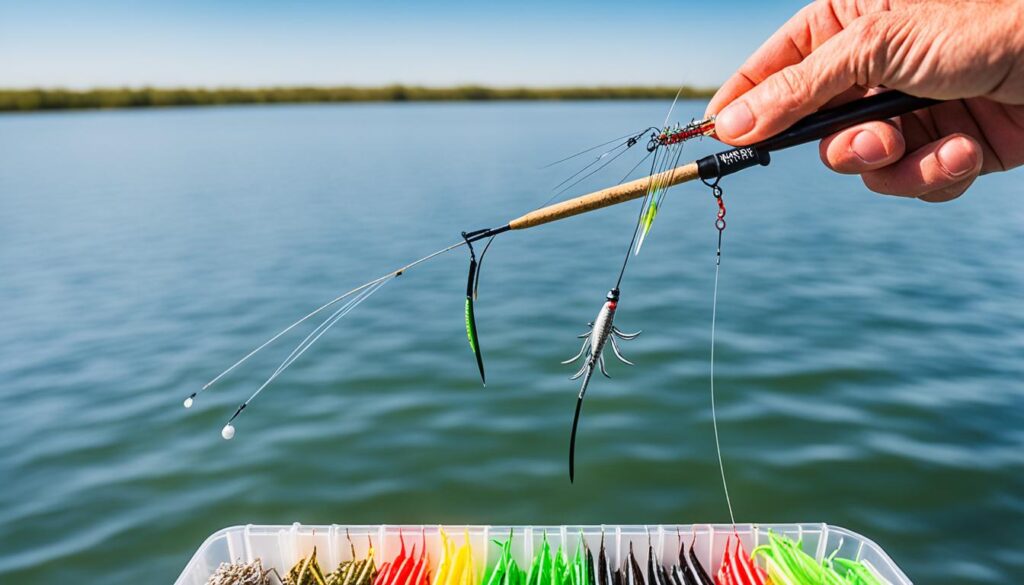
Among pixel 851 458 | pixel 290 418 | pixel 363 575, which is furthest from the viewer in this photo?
pixel 290 418

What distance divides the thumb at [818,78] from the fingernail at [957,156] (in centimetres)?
58

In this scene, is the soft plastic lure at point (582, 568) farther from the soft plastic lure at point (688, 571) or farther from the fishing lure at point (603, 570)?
the soft plastic lure at point (688, 571)

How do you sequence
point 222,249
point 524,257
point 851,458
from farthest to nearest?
point 222,249
point 524,257
point 851,458

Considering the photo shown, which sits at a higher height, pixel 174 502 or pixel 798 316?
pixel 798 316

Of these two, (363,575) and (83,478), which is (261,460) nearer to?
(83,478)

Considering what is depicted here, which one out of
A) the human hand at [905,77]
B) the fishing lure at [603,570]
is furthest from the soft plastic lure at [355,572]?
the human hand at [905,77]

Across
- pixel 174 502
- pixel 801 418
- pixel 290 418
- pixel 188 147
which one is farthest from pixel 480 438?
pixel 188 147

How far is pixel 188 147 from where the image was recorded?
3291 centimetres

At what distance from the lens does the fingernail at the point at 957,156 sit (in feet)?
8.96

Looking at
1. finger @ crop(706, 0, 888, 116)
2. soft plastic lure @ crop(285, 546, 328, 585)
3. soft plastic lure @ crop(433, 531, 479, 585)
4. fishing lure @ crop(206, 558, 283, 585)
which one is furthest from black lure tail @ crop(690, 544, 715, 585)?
finger @ crop(706, 0, 888, 116)

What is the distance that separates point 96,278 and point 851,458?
10.2 m

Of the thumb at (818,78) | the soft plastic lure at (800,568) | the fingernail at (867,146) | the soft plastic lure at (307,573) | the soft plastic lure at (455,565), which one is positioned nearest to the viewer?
the thumb at (818,78)

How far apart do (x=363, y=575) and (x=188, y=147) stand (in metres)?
33.6

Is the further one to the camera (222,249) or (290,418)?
(222,249)
